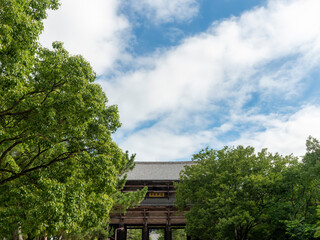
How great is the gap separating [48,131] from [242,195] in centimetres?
1510

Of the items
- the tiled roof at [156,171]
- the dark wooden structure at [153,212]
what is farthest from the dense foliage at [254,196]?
the tiled roof at [156,171]

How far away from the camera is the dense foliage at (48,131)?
8.65 m

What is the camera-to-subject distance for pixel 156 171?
43.1 m

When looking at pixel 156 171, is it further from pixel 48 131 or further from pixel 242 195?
pixel 48 131

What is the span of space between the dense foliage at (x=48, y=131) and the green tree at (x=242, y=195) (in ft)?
34.6

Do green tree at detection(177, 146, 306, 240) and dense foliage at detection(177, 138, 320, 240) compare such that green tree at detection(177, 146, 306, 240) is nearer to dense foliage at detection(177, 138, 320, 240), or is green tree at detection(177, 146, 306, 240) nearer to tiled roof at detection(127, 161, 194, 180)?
dense foliage at detection(177, 138, 320, 240)

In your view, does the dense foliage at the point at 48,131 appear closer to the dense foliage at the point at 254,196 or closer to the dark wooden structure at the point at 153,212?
the dense foliage at the point at 254,196

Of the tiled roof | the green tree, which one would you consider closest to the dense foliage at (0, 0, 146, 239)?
the green tree

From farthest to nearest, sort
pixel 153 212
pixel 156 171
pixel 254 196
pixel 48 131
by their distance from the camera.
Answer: pixel 156 171, pixel 153 212, pixel 254 196, pixel 48 131

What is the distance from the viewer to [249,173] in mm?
21266

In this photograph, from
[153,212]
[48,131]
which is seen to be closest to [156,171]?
[153,212]

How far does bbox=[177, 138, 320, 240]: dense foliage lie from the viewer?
18.7 m

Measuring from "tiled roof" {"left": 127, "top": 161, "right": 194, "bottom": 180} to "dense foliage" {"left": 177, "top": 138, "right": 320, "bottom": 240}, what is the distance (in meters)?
17.0

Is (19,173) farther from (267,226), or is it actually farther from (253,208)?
(267,226)
